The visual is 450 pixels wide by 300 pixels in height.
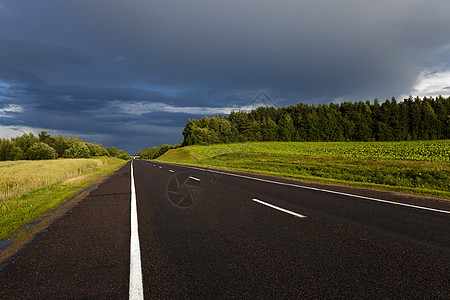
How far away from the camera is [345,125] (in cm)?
9269

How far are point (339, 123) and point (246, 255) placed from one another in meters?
104

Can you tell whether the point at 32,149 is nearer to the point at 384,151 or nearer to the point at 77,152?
the point at 77,152

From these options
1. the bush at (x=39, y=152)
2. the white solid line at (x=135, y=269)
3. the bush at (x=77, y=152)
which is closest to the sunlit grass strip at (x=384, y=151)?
the white solid line at (x=135, y=269)

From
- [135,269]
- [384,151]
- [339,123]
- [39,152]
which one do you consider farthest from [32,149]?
[339,123]

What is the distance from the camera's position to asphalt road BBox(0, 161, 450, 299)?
8.76ft

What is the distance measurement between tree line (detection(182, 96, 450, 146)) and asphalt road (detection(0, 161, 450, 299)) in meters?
90.0

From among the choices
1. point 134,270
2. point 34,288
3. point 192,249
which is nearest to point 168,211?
point 192,249

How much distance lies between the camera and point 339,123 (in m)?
94.3

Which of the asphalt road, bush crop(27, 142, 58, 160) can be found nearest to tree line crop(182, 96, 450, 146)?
bush crop(27, 142, 58, 160)

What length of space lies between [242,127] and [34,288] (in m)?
102

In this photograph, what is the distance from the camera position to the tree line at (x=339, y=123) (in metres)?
81.0

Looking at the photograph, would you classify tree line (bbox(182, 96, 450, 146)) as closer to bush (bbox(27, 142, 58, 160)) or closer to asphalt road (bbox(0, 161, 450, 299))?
bush (bbox(27, 142, 58, 160))

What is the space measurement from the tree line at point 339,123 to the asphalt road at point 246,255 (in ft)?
295

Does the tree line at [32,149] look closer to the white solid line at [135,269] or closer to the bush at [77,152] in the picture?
the bush at [77,152]
